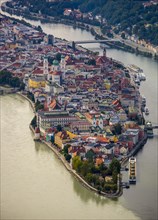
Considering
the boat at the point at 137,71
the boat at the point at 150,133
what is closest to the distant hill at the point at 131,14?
the boat at the point at 137,71

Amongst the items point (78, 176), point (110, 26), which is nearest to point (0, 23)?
point (110, 26)

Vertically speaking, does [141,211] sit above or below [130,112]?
below

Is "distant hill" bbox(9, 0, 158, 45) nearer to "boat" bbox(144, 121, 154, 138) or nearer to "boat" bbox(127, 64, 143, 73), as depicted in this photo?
"boat" bbox(127, 64, 143, 73)

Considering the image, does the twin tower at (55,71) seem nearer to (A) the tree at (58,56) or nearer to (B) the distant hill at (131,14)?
(A) the tree at (58,56)

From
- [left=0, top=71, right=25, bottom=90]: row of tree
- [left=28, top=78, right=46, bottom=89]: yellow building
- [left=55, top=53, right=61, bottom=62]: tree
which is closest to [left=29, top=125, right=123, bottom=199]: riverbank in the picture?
[left=28, top=78, right=46, bottom=89]: yellow building

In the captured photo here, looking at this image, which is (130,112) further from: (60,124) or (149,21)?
(149,21)
